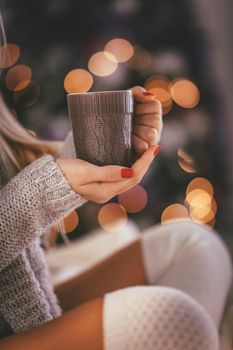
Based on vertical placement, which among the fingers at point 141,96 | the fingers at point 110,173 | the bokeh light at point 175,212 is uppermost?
the fingers at point 141,96

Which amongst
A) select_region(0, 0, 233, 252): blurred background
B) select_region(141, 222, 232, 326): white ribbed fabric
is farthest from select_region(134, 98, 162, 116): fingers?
select_region(0, 0, 233, 252): blurred background

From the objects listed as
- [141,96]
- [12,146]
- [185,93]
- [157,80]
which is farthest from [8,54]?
[185,93]

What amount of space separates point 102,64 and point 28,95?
214 millimetres

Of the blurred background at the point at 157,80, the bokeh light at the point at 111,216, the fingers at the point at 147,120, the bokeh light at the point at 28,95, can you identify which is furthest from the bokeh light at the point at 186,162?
the fingers at the point at 147,120

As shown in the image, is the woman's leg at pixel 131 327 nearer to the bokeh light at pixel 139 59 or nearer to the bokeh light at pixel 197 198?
the bokeh light at pixel 139 59

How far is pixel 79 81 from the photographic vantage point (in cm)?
105

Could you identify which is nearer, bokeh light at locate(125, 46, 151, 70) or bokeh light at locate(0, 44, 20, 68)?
bokeh light at locate(0, 44, 20, 68)

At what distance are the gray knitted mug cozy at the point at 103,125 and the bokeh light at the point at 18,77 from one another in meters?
0.36

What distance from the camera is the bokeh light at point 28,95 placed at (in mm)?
1146

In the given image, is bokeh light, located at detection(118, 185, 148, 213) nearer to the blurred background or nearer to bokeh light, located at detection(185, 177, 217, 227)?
the blurred background

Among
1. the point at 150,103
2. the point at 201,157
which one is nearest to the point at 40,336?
the point at 150,103

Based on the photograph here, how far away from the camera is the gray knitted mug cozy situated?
61 cm

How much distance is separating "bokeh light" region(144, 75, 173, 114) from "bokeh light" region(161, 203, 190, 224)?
299mm

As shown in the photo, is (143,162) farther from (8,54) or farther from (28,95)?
(28,95)
